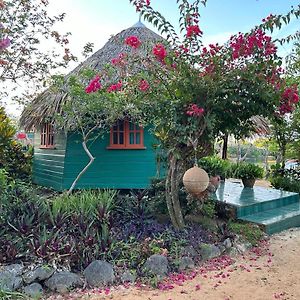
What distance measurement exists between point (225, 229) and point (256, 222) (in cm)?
102

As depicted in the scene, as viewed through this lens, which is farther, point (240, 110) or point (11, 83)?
point (11, 83)

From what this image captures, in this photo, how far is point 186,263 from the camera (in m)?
4.17

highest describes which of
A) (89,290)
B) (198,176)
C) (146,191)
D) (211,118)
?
(211,118)

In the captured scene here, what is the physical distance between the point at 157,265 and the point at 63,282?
1.08m

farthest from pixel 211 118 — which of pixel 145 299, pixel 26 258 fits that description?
pixel 26 258

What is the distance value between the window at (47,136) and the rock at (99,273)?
20.9 feet

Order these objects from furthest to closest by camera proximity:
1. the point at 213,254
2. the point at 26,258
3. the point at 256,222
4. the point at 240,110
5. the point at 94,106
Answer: the point at 94,106 → the point at 256,222 → the point at 240,110 → the point at 213,254 → the point at 26,258

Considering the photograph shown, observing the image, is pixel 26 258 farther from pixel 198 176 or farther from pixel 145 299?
pixel 198 176

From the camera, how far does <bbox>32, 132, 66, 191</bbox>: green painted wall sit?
29.2 feet

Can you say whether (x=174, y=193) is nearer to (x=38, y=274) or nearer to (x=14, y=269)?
(x=38, y=274)

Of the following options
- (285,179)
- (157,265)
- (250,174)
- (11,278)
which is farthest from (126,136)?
(11,278)

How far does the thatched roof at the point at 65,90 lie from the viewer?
804 centimetres

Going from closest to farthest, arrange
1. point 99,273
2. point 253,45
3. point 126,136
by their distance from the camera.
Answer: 1. point 99,273
2. point 253,45
3. point 126,136

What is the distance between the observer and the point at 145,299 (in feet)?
11.0
